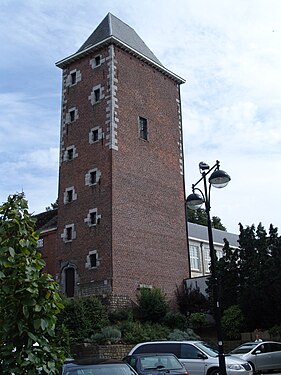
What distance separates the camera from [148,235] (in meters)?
33.9

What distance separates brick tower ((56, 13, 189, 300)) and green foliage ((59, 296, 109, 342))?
1.71m

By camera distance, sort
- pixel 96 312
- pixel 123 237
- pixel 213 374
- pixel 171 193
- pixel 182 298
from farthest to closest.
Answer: pixel 171 193
pixel 182 298
pixel 123 237
pixel 96 312
pixel 213 374

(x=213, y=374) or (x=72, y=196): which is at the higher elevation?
(x=72, y=196)

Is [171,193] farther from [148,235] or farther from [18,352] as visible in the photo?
[18,352]

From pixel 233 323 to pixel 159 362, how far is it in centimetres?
1665

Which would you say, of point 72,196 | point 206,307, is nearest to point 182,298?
point 206,307

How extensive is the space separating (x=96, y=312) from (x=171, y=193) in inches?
447

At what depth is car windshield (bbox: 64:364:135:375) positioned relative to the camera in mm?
9117

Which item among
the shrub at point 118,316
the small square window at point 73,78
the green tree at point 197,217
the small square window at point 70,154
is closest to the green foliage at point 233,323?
the shrub at point 118,316

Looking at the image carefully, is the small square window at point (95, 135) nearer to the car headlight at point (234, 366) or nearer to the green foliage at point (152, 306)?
the green foliage at point (152, 306)

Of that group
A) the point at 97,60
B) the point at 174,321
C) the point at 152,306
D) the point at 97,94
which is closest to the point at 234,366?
the point at 152,306

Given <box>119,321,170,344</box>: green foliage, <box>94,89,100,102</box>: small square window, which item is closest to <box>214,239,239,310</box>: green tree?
<box>119,321,170,344</box>: green foliage

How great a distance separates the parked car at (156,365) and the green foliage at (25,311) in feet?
26.0

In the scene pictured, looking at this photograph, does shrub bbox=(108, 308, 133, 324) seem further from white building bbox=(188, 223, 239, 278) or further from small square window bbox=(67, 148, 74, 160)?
white building bbox=(188, 223, 239, 278)
